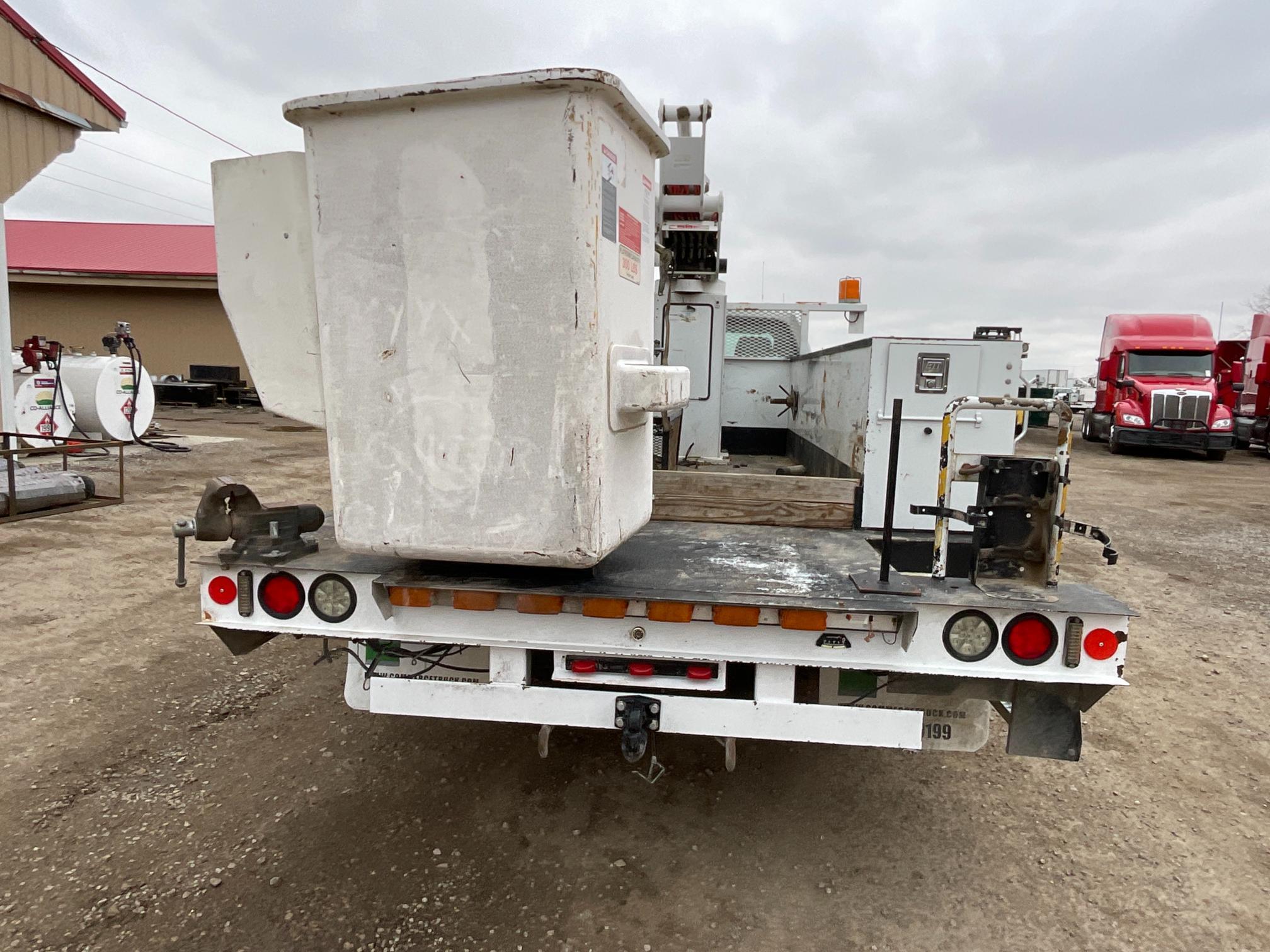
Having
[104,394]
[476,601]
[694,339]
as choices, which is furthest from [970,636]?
[104,394]

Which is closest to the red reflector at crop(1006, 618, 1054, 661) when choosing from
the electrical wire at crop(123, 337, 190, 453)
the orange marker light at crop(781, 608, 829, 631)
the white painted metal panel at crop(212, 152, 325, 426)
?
the orange marker light at crop(781, 608, 829, 631)

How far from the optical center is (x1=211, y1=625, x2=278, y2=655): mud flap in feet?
8.78

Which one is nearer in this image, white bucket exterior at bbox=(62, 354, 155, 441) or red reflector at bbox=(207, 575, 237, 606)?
red reflector at bbox=(207, 575, 237, 606)

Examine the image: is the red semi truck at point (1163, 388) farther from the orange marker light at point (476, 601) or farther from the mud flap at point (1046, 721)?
the orange marker light at point (476, 601)

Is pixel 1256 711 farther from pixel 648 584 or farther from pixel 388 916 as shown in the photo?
pixel 388 916

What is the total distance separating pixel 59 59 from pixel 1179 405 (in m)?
19.7

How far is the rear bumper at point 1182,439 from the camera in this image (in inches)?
655

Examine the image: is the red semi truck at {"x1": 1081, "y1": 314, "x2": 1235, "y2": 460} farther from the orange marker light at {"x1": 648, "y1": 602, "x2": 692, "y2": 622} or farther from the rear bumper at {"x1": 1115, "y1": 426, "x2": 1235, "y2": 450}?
the orange marker light at {"x1": 648, "y1": 602, "x2": 692, "y2": 622}

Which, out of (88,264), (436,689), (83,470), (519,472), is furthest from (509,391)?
(88,264)

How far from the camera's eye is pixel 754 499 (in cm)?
352

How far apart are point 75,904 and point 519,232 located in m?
2.36

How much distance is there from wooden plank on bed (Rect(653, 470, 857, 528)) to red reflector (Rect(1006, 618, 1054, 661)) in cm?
121

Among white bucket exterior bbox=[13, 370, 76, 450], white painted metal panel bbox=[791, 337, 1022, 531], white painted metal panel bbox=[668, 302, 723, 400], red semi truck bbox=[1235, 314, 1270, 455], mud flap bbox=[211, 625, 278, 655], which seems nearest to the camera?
mud flap bbox=[211, 625, 278, 655]

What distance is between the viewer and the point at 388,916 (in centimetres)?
236
